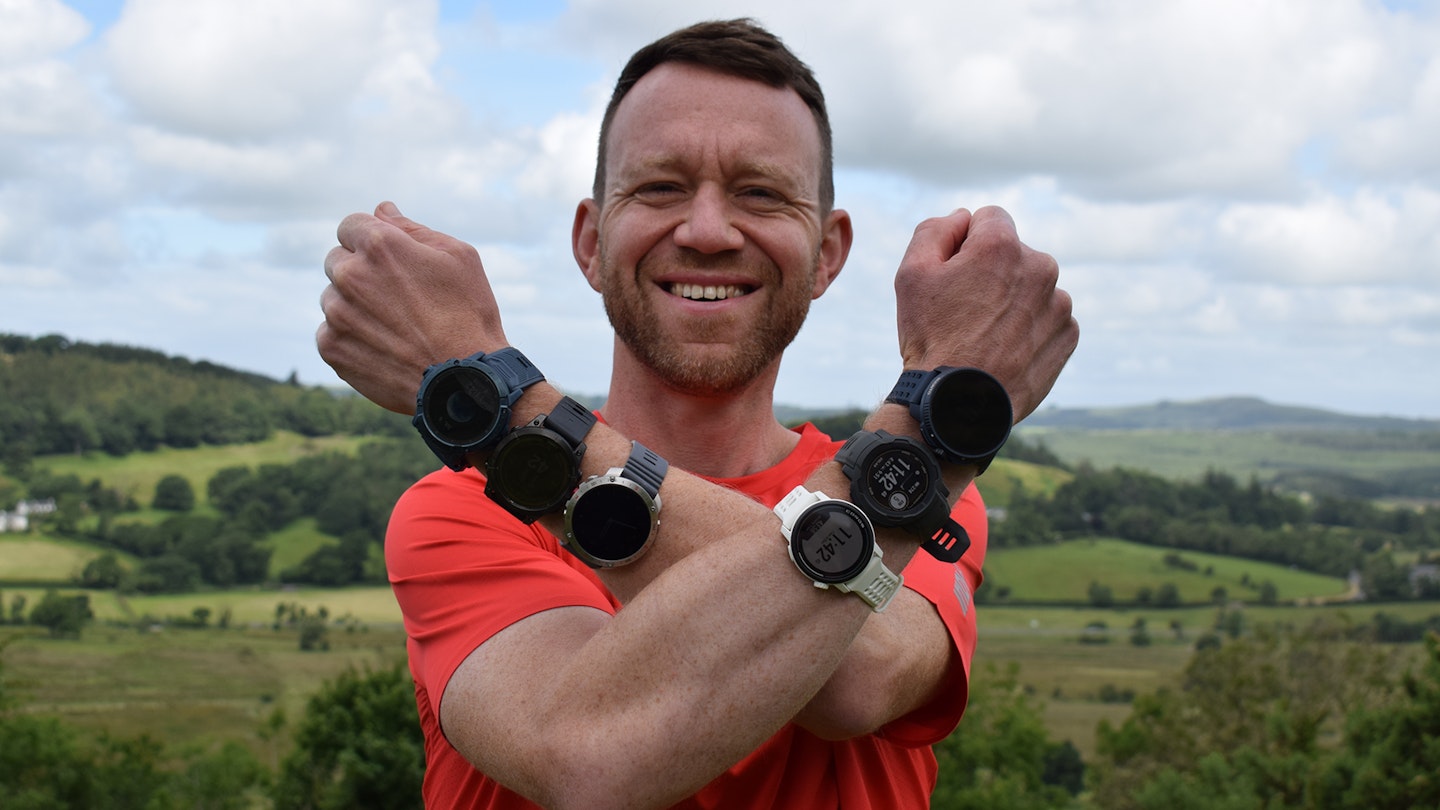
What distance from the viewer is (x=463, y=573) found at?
11.1 feet

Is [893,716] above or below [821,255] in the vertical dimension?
below

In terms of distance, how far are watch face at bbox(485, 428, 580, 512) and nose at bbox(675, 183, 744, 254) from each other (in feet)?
3.66

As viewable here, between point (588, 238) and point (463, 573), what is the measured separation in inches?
66.8

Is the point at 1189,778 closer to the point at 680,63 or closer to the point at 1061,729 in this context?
the point at 1061,729

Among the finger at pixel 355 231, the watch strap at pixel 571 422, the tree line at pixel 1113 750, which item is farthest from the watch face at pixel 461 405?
the tree line at pixel 1113 750

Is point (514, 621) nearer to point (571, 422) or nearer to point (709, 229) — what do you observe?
point (571, 422)

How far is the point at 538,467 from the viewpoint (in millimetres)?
2986

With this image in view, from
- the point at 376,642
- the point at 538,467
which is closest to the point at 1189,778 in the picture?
the point at 538,467

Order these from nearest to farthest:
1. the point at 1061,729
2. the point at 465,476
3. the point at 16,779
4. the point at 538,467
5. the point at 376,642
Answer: the point at 538,467 < the point at 465,476 < the point at 16,779 < the point at 1061,729 < the point at 376,642

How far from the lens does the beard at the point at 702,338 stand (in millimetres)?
4008

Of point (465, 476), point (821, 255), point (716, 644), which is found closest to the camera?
point (716, 644)

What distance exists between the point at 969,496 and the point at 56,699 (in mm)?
137702

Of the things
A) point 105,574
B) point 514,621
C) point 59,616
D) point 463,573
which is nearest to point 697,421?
point 463,573

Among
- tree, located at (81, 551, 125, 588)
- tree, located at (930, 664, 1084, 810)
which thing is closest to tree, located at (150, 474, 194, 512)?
tree, located at (81, 551, 125, 588)
